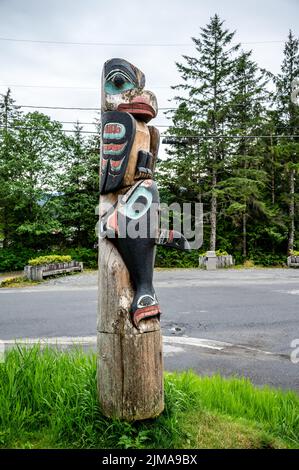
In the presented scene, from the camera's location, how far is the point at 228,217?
2325 cm

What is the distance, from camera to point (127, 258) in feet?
9.16

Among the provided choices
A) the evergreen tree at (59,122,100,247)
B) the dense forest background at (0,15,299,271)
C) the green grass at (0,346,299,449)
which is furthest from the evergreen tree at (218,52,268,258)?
the green grass at (0,346,299,449)

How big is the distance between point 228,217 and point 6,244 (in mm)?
12727

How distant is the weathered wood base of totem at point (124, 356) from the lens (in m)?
2.68

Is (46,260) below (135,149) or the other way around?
below

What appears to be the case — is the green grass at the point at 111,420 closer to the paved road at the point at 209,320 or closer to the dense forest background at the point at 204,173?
the paved road at the point at 209,320

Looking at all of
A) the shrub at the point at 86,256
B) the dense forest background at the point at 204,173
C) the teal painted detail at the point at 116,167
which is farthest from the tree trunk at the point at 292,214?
the teal painted detail at the point at 116,167

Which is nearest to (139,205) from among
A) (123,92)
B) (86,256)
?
(123,92)

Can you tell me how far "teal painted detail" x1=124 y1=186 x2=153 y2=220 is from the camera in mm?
2768

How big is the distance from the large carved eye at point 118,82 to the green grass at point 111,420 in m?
2.25

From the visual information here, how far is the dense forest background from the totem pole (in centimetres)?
1702

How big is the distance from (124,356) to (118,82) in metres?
1.98

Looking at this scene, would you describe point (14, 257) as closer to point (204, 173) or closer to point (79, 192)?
point (79, 192)
